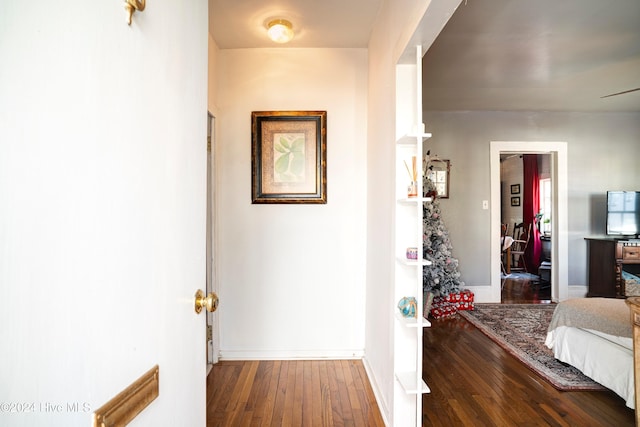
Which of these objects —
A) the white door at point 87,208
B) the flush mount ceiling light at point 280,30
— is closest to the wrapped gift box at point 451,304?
the flush mount ceiling light at point 280,30

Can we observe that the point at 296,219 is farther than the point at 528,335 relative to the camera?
No

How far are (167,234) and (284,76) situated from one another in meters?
2.45

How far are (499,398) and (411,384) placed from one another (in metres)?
1.03

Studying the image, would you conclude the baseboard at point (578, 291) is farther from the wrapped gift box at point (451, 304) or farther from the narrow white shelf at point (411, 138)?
the narrow white shelf at point (411, 138)

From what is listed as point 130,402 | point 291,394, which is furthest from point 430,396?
point 130,402

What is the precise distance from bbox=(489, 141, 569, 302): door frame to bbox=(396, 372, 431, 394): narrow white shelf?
11.6 feet

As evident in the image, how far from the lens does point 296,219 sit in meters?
2.88

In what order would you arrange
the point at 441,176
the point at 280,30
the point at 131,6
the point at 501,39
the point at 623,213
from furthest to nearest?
the point at 441,176 → the point at 623,213 → the point at 501,39 → the point at 280,30 → the point at 131,6

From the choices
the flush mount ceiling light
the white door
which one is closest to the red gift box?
the flush mount ceiling light

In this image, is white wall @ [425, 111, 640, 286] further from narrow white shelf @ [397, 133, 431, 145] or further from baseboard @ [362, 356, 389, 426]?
narrow white shelf @ [397, 133, 431, 145]

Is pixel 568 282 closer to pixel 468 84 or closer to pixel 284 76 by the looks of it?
pixel 468 84

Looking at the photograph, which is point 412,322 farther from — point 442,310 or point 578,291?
point 578,291

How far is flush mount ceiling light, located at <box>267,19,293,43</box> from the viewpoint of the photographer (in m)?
A: 2.45

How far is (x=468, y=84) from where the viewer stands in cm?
371
